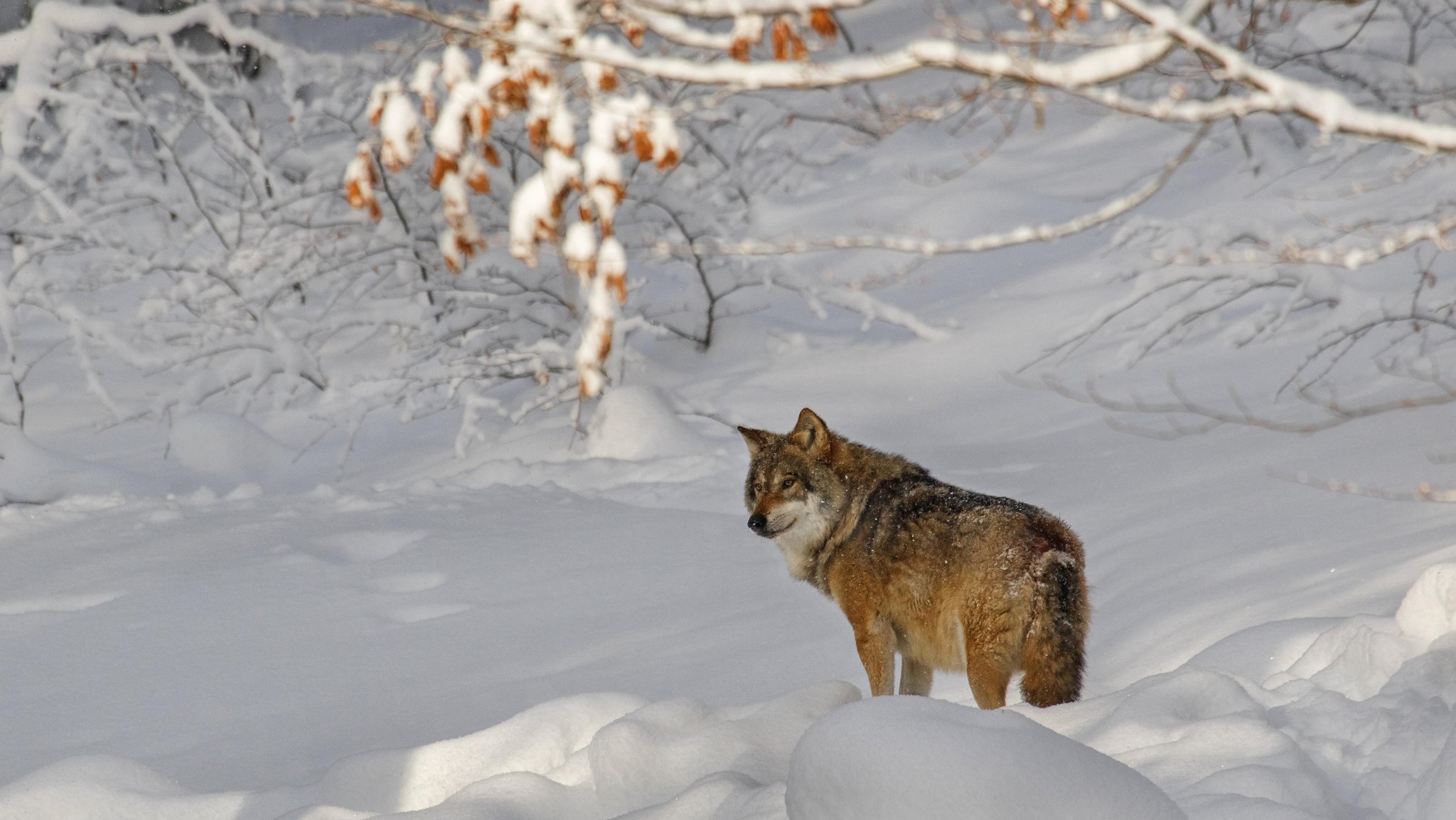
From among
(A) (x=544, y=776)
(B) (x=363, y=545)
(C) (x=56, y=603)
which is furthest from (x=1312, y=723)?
(C) (x=56, y=603)

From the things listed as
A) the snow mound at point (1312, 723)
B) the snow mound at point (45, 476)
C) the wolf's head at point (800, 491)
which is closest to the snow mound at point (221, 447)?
the snow mound at point (45, 476)

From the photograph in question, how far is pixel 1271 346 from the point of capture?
8906 millimetres

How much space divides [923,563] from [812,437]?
0.76 metres

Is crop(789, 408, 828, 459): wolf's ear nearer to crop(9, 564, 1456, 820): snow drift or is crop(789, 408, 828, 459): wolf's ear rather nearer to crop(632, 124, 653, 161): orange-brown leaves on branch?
crop(9, 564, 1456, 820): snow drift

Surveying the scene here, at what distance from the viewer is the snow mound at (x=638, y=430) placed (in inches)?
342

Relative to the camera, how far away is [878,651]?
4.16 m

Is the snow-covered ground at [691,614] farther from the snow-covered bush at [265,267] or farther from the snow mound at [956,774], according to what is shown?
the snow-covered bush at [265,267]

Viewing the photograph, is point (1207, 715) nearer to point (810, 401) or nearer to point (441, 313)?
point (810, 401)

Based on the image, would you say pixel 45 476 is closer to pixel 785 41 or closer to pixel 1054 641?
pixel 785 41

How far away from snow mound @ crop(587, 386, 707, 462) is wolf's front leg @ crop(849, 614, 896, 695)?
442cm

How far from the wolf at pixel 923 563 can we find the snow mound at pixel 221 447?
242 inches

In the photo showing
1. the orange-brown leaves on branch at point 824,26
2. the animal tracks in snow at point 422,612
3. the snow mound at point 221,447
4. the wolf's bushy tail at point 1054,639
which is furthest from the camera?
the snow mound at point 221,447

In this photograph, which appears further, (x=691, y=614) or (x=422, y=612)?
(x=422, y=612)

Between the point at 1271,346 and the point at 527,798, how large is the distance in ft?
24.0
